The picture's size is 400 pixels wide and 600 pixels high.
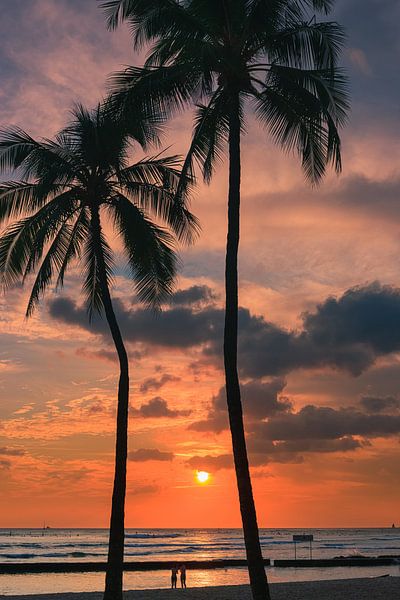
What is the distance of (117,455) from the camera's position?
23.2 m

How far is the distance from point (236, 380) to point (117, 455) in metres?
6.80

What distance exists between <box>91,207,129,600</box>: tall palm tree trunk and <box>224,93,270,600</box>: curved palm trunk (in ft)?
18.8

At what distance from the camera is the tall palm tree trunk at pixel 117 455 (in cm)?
2219

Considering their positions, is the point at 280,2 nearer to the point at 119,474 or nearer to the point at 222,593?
the point at 119,474

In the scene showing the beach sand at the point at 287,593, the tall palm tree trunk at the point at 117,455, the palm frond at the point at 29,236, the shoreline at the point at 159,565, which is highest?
the palm frond at the point at 29,236

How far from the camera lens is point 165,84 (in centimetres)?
2078

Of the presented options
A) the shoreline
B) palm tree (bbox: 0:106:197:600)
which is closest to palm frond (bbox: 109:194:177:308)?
palm tree (bbox: 0:106:197:600)

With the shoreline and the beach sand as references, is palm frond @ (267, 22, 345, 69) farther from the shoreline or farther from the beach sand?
the shoreline

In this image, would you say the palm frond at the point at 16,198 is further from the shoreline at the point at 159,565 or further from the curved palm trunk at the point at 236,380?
A: the shoreline at the point at 159,565

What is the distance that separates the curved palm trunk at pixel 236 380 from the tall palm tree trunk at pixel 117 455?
18.8ft

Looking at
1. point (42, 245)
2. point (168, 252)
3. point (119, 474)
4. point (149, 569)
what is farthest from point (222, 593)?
point (149, 569)

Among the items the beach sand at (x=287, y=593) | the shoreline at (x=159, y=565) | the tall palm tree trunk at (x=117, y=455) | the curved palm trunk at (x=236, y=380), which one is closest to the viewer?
the curved palm trunk at (x=236, y=380)

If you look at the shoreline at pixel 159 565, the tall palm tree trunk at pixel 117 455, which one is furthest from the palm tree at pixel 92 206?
the shoreline at pixel 159 565

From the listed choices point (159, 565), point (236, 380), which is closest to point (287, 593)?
point (236, 380)
